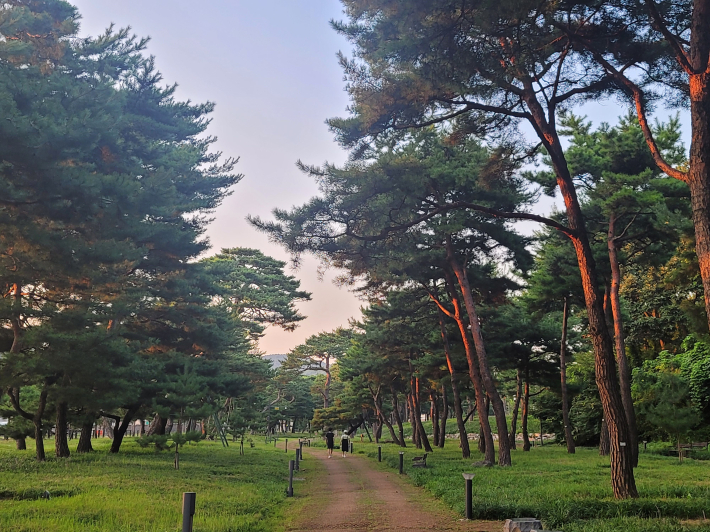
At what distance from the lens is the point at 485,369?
1952 centimetres

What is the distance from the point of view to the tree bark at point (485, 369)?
18844mm

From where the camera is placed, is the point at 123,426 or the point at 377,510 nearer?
the point at 377,510

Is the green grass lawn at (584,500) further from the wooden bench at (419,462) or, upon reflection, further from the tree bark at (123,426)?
the tree bark at (123,426)

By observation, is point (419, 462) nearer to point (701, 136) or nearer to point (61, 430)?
point (61, 430)

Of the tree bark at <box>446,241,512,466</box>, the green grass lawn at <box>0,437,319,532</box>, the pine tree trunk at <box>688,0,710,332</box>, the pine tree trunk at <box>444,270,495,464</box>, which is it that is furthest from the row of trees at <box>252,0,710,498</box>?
the pine tree trunk at <box>444,270,495,464</box>

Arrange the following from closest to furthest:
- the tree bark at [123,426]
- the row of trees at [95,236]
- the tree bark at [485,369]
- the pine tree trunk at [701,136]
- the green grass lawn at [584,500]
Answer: the green grass lawn at [584,500], the pine tree trunk at [701,136], the row of trees at [95,236], the tree bark at [485,369], the tree bark at [123,426]

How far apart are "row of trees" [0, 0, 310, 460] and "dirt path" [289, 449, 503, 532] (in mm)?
7288

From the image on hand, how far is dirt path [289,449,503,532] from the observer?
28.1 feet

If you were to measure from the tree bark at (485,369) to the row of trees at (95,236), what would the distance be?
9769 mm

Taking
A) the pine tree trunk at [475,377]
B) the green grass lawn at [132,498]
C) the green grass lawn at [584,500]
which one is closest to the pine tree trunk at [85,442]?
the green grass lawn at [132,498]

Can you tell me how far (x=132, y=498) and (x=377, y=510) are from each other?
4528 millimetres

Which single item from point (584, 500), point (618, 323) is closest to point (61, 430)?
point (584, 500)

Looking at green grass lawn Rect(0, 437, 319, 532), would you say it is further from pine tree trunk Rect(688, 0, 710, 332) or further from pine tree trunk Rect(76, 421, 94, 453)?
pine tree trunk Rect(688, 0, 710, 332)

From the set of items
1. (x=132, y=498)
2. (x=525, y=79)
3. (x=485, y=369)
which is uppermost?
(x=525, y=79)
